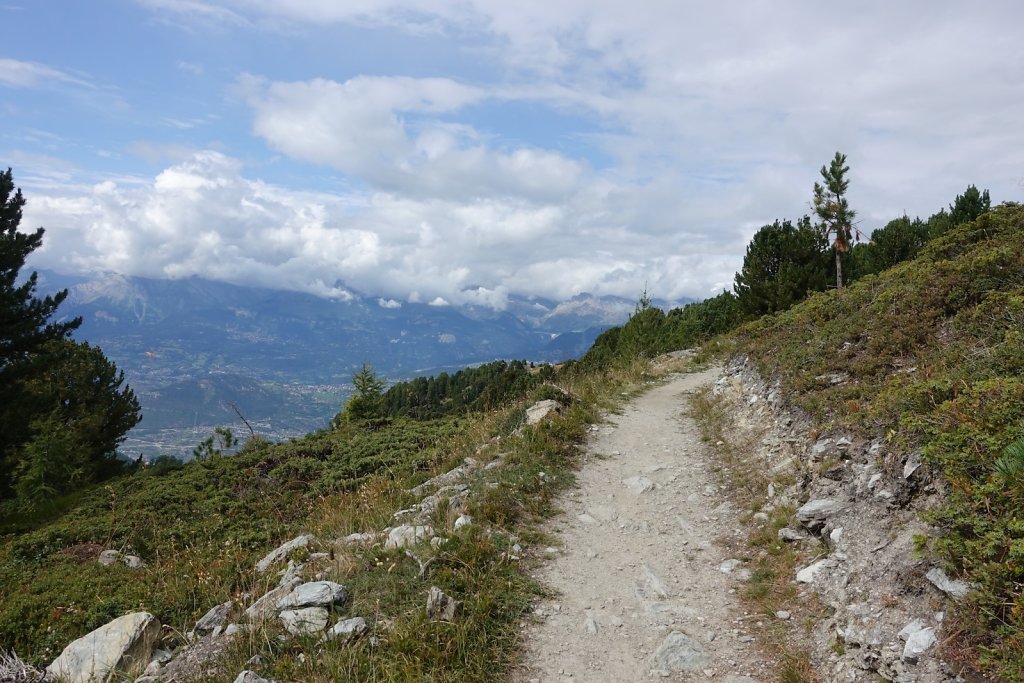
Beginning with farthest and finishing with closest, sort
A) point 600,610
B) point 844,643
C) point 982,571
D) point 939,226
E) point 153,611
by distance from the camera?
point 939,226 → point 153,611 → point 600,610 → point 844,643 → point 982,571

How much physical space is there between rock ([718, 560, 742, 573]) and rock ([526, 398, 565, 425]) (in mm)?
5957

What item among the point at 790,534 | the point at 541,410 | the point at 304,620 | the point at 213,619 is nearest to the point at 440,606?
the point at 304,620

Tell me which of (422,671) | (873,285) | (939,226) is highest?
(939,226)

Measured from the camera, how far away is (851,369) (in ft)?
31.5

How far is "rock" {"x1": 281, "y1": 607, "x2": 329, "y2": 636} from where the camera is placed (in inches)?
212

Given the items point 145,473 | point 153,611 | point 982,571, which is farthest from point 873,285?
point 145,473

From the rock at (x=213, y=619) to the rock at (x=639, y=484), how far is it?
6.59 meters

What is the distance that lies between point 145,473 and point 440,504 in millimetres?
16842

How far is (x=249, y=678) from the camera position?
15.3 feet

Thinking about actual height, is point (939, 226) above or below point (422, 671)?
above

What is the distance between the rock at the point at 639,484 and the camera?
9.52m

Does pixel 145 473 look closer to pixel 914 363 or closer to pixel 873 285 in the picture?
pixel 914 363

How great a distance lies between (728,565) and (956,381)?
363 centimetres

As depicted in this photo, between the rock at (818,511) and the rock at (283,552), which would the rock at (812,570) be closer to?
the rock at (818,511)
